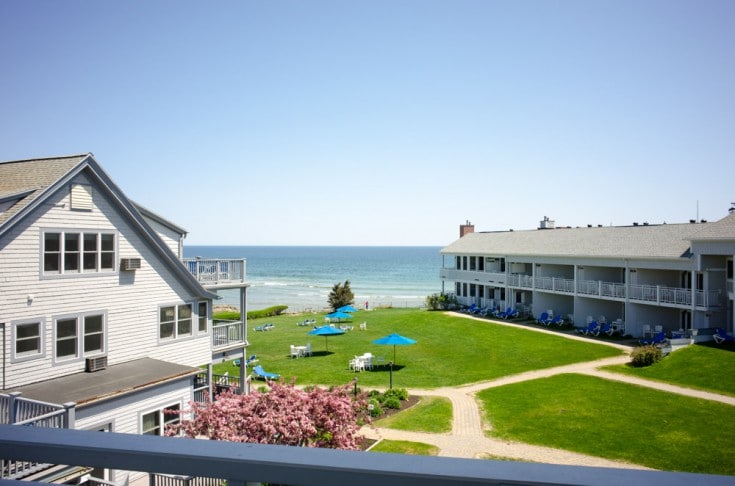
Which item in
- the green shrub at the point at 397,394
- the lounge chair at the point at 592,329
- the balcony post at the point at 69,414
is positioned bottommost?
the green shrub at the point at 397,394

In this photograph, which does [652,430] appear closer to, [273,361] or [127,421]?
[127,421]

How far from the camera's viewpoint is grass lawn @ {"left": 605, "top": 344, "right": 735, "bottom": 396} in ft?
77.8

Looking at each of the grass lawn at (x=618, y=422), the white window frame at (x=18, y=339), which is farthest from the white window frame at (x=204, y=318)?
Answer: the grass lawn at (x=618, y=422)

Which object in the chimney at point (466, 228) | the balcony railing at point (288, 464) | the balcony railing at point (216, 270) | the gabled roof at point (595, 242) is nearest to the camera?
the balcony railing at point (288, 464)

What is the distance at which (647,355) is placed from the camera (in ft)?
89.4

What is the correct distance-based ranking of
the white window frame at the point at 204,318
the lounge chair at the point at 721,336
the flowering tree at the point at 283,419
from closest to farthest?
the flowering tree at the point at 283,419
the white window frame at the point at 204,318
the lounge chair at the point at 721,336

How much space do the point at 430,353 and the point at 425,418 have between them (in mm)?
13363

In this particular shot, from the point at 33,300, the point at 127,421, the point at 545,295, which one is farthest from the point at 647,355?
the point at 33,300

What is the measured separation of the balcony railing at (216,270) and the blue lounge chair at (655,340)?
2293 centimetres

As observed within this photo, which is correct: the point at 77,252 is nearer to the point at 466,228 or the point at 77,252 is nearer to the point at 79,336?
the point at 79,336

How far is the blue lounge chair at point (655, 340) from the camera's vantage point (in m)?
30.9

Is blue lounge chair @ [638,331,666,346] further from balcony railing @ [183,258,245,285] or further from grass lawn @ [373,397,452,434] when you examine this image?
balcony railing @ [183,258,245,285]

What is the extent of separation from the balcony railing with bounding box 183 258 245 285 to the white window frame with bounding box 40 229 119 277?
12.7 ft

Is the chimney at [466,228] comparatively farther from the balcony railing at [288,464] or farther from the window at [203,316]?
the balcony railing at [288,464]
